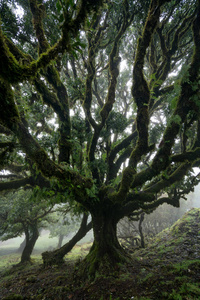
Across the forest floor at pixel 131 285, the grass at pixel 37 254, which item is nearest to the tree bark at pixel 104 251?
the forest floor at pixel 131 285

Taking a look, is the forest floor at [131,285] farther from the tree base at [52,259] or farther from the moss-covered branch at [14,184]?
the moss-covered branch at [14,184]

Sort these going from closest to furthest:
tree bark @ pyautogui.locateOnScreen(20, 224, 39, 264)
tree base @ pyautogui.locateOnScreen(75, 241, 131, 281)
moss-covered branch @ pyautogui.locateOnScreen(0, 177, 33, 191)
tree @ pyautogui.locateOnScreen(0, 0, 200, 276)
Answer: tree @ pyautogui.locateOnScreen(0, 0, 200, 276), tree base @ pyautogui.locateOnScreen(75, 241, 131, 281), moss-covered branch @ pyautogui.locateOnScreen(0, 177, 33, 191), tree bark @ pyautogui.locateOnScreen(20, 224, 39, 264)

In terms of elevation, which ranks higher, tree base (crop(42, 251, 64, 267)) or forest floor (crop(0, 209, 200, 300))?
forest floor (crop(0, 209, 200, 300))

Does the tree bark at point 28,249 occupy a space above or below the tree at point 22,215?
below

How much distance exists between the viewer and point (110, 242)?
757cm

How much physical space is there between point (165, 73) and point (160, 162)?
5.15m

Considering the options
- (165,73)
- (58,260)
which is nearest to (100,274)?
(58,260)

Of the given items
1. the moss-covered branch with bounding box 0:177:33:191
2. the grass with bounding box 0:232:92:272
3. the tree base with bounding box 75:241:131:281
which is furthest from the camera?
the grass with bounding box 0:232:92:272

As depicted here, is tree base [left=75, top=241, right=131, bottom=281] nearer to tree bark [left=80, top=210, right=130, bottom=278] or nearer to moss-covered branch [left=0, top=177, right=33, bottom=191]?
tree bark [left=80, top=210, right=130, bottom=278]

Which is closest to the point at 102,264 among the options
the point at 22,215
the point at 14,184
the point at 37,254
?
the point at 14,184

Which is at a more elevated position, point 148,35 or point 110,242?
point 148,35

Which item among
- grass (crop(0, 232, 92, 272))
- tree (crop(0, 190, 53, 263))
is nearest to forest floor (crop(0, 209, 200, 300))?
tree (crop(0, 190, 53, 263))

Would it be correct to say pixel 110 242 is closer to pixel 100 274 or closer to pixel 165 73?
pixel 100 274

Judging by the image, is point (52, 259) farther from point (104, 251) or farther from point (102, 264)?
point (102, 264)
